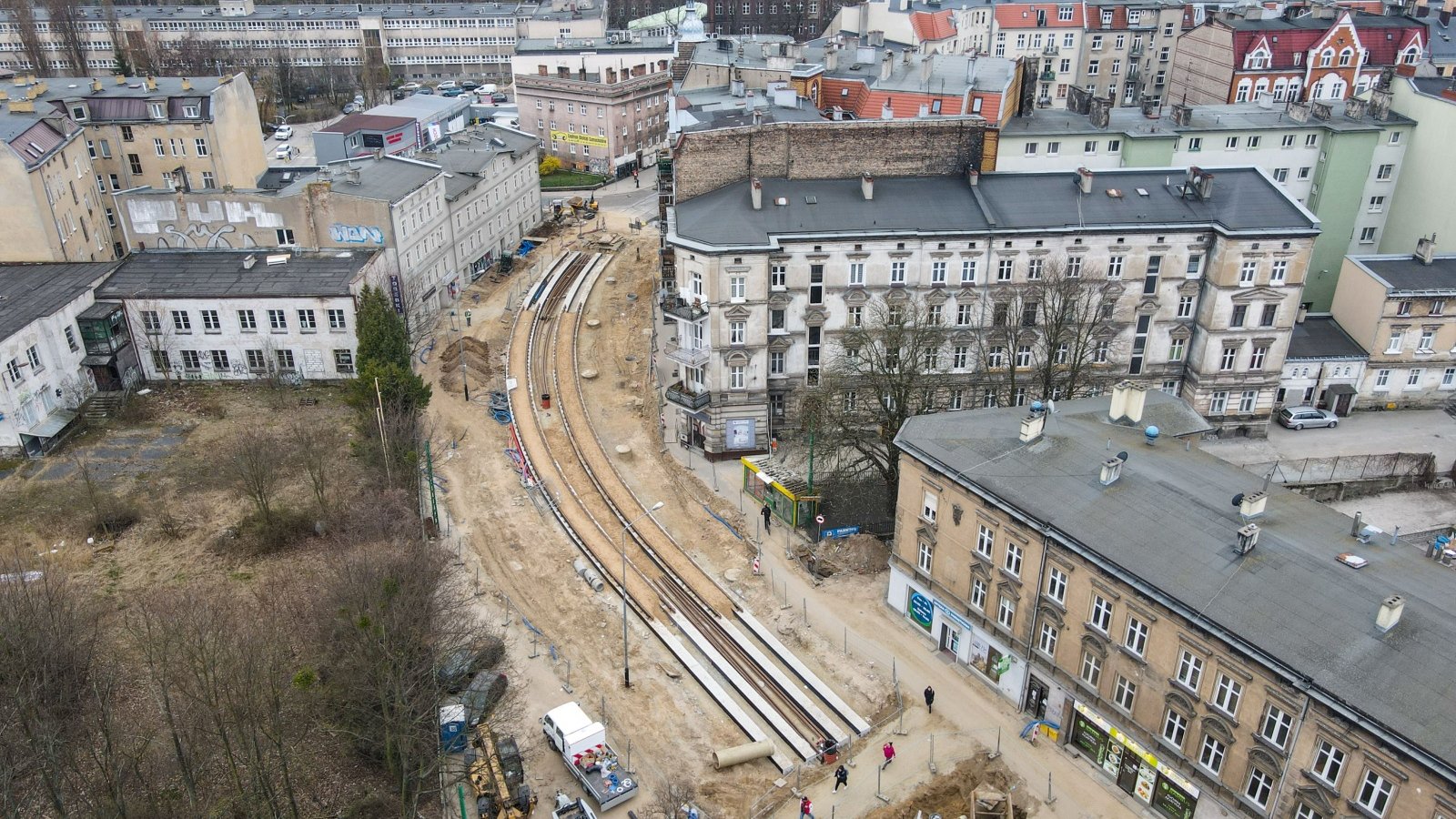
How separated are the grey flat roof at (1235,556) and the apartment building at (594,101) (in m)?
82.6

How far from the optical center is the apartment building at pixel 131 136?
83.4m

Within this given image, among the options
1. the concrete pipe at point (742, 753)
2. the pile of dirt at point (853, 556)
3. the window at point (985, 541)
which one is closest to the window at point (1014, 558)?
the window at point (985, 541)

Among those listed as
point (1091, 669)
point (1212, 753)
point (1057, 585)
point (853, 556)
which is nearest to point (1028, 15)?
point (853, 556)

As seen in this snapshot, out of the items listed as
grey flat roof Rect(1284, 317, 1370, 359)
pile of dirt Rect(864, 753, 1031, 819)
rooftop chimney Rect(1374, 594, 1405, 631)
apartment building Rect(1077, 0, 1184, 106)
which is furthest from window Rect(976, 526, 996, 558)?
apartment building Rect(1077, 0, 1184, 106)

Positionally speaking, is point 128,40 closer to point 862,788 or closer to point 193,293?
point 193,293

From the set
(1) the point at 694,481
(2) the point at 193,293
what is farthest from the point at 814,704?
(2) the point at 193,293

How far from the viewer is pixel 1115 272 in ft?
214

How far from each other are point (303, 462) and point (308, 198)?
2363 cm

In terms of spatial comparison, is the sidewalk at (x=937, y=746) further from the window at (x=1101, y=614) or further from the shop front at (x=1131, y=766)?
the window at (x=1101, y=614)

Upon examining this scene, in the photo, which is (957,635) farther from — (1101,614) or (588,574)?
(588,574)

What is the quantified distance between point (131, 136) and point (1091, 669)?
88995 millimetres

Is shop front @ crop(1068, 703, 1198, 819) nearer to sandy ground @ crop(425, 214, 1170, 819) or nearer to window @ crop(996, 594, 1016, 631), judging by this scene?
sandy ground @ crop(425, 214, 1170, 819)

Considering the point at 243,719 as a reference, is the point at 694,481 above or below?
below

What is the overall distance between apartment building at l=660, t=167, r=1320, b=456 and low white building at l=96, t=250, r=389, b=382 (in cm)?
2456
